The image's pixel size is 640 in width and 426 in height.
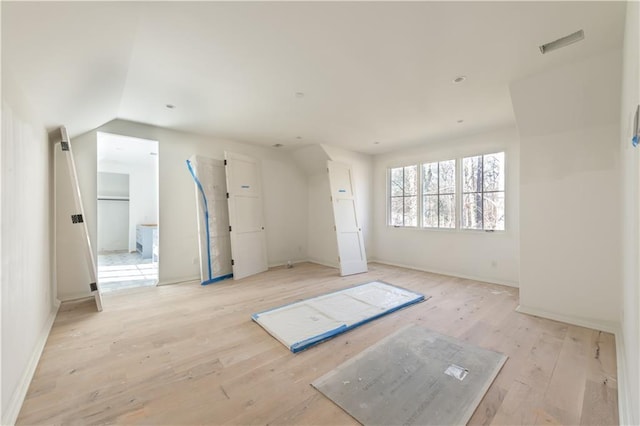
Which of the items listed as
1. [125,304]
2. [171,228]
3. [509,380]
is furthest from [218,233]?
[509,380]

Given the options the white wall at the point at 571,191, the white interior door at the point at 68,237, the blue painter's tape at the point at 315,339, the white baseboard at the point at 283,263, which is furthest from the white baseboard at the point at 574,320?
the white interior door at the point at 68,237

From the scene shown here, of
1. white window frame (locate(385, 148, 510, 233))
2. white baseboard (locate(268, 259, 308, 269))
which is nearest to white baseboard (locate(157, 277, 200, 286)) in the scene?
white baseboard (locate(268, 259, 308, 269))

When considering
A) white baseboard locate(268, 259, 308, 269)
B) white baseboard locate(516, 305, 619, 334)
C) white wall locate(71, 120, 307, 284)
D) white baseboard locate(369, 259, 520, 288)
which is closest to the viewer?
white baseboard locate(516, 305, 619, 334)

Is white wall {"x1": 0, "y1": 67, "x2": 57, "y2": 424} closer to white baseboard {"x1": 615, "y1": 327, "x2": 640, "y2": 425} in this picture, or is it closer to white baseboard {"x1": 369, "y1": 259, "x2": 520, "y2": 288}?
white baseboard {"x1": 615, "y1": 327, "x2": 640, "y2": 425}

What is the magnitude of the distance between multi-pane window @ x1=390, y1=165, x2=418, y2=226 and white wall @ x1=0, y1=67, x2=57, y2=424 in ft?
18.2

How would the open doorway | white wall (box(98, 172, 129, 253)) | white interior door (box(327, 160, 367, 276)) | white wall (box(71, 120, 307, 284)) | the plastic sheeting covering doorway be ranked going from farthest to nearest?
white wall (box(98, 172, 129, 253))
the open doorway
white interior door (box(327, 160, 367, 276))
the plastic sheeting covering doorway
white wall (box(71, 120, 307, 284))

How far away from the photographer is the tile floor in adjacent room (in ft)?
13.6

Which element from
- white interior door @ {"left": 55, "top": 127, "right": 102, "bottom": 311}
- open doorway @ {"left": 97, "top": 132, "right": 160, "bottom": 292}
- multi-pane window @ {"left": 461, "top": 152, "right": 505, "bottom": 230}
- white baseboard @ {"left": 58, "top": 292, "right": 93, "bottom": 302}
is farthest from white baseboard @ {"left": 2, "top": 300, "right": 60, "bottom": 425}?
multi-pane window @ {"left": 461, "top": 152, "right": 505, "bottom": 230}

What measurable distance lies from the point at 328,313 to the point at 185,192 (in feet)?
10.5

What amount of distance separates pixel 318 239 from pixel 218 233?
2.23 m

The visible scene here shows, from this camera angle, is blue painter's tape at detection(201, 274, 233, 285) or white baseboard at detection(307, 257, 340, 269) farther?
white baseboard at detection(307, 257, 340, 269)

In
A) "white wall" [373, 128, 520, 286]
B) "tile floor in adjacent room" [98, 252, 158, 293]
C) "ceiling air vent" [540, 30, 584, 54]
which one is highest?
"ceiling air vent" [540, 30, 584, 54]

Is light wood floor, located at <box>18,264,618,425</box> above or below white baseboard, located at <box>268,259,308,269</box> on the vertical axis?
below

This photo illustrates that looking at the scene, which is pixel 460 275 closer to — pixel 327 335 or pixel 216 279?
pixel 327 335
